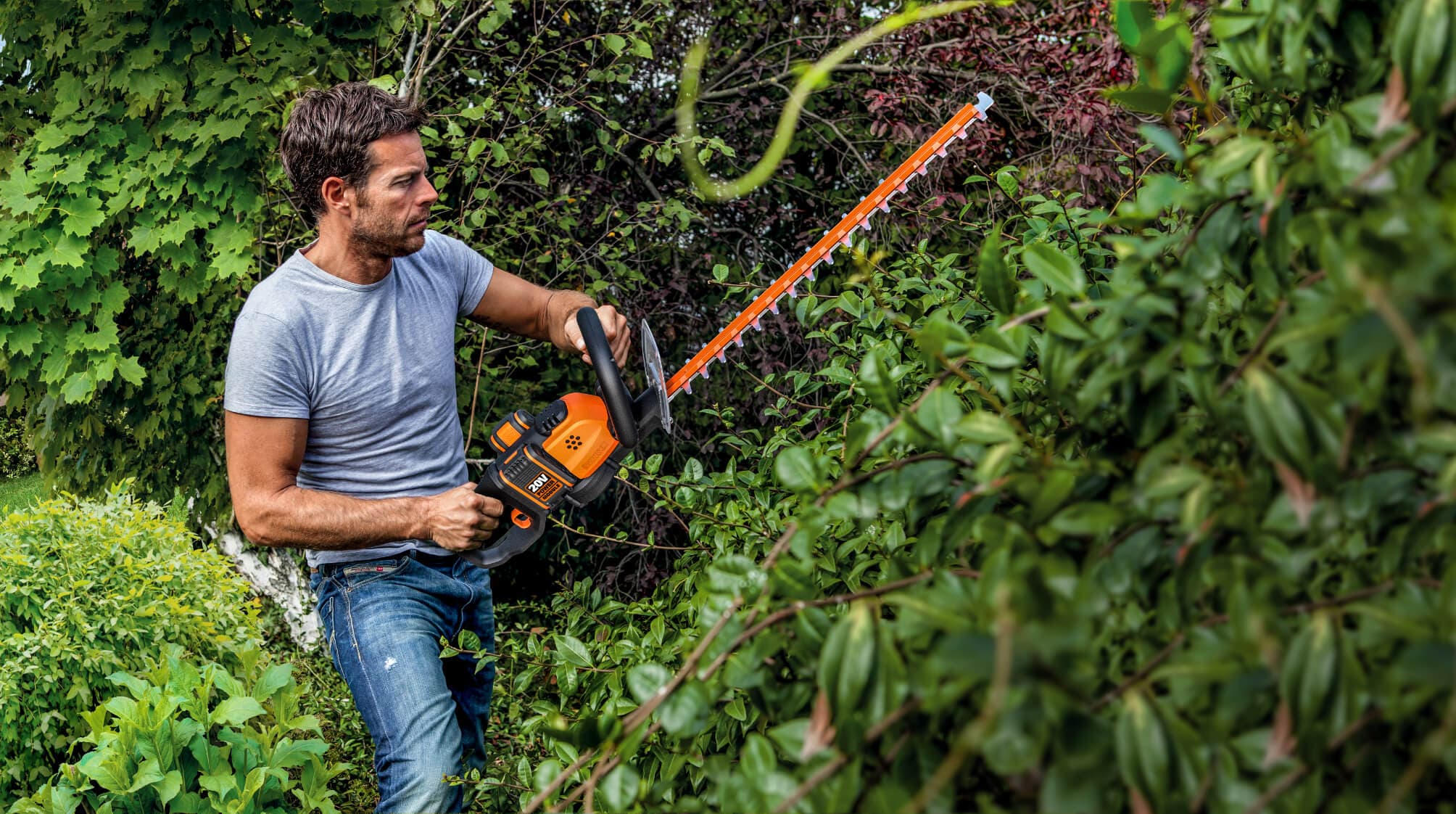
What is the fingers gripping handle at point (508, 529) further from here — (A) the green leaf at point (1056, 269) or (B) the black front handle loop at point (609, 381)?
(A) the green leaf at point (1056, 269)

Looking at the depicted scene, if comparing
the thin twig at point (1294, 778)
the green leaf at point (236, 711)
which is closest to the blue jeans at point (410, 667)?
the green leaf at point (236, 711)

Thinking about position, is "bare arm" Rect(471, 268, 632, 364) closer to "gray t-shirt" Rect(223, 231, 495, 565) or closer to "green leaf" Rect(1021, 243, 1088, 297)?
"gray t-shirt" Rect(223, 231, 495, 565)

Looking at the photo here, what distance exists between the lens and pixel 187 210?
4.57m

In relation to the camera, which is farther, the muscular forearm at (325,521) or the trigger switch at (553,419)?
the trigger switch at (553,419)

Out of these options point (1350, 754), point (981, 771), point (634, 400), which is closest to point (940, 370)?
point (981, 771)

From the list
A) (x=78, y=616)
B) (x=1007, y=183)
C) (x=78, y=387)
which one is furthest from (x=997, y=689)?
(x=78, y=387)

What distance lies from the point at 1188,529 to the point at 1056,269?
0.35m

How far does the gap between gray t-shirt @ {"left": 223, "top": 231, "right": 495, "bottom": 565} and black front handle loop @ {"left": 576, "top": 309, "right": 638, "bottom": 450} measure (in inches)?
17.1

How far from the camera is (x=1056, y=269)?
42.0 inches

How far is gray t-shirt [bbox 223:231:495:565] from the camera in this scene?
102 inches

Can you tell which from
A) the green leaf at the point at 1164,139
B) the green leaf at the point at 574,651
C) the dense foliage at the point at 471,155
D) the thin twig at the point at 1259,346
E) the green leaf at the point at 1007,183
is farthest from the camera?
the dense foliage at the point at 471,155

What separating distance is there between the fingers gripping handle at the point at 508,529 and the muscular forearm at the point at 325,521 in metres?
0.23

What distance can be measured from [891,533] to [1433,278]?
108 cm

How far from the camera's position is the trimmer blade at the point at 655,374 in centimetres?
292
